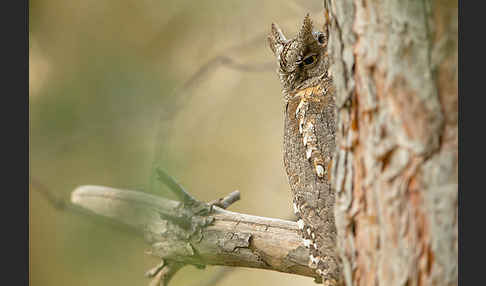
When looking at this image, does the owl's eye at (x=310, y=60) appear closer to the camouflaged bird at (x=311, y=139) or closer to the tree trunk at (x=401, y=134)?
the camouflaged bird at (x=311, y=139)

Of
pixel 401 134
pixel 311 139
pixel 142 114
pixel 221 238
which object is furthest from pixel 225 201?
pixel 401 134

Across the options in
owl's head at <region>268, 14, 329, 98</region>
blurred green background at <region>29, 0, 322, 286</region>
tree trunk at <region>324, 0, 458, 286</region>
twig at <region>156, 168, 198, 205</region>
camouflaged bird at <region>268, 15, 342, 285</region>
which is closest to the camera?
tree trunk at <region>324, 0, 458, 286</region>

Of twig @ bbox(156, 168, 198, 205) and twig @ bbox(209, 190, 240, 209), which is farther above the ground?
twig @ bbox(156, 168, 198, 205)

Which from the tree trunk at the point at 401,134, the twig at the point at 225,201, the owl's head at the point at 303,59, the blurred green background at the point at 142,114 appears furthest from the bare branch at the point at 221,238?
the tree trunk at the point at 401,134

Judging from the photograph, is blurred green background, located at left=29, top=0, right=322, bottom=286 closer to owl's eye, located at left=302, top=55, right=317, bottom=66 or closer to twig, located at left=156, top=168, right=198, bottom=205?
twig, located at left=156, top=168, right=198, bottom=205

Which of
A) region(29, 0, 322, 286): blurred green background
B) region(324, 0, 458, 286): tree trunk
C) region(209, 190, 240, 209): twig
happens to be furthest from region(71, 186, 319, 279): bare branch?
region(324, 0, 458, 286): tree trunk

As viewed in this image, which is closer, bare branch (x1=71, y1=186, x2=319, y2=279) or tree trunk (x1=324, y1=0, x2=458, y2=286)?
tree trunk (x1=324, y1=0, x2=458, y2=286)
